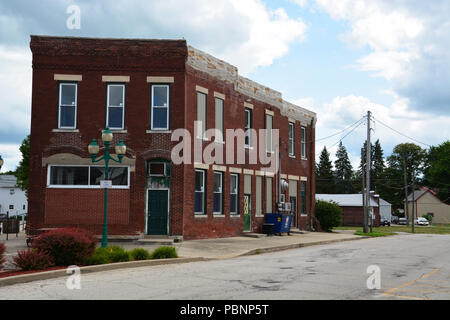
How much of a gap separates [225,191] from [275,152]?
20.0 ft

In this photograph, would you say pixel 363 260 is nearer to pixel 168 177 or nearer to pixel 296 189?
pixel 168 177

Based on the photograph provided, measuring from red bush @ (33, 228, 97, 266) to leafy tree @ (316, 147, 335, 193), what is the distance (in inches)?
3623

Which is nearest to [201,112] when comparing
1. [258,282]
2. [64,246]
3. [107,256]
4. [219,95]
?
[219,95]

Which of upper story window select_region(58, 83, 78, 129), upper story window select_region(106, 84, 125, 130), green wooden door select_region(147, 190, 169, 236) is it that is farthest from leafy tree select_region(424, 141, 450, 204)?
upper story window select_region(58, 83, 78, 129)

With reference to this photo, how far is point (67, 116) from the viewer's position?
73.9 ft

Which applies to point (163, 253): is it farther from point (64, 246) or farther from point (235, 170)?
point (235, 170)

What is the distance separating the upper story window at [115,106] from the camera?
2255cm

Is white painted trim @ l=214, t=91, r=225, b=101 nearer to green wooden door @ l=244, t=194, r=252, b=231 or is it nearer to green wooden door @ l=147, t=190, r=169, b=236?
green wooden door @ l=244, t=194, r=252, b=231

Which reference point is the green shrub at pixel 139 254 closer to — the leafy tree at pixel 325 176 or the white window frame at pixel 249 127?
the white window frame at pixel 249 127

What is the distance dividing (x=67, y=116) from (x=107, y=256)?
10.4 metres

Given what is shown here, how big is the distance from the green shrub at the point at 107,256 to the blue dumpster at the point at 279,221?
14.9m
